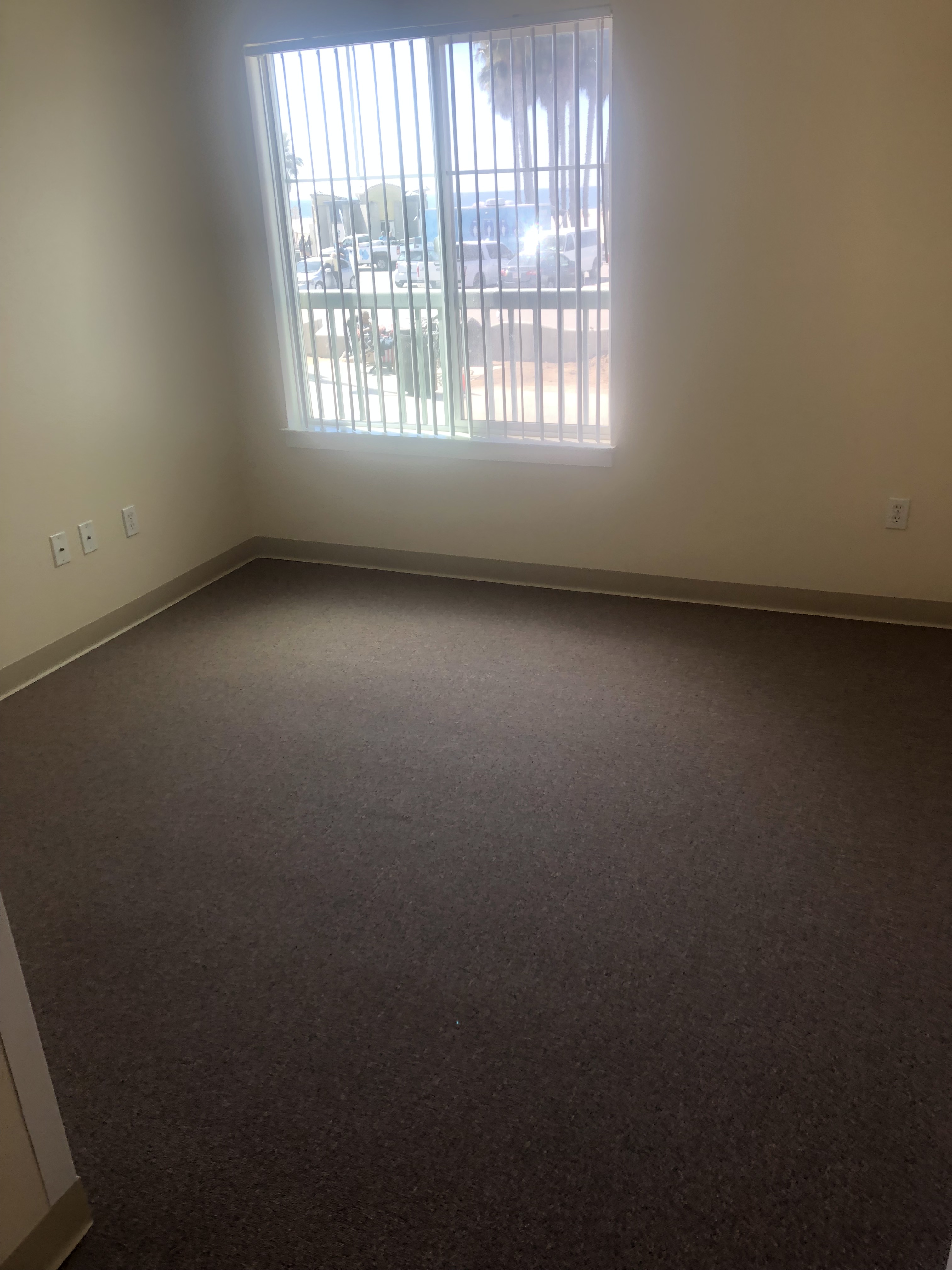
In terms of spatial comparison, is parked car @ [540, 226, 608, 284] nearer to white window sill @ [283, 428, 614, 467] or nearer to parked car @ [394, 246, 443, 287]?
parked car @ [394, 246, 443, 287]

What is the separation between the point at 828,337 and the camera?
10.7ft

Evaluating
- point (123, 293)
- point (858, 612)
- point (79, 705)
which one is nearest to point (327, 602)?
point (79, 705)

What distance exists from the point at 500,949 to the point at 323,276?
2982mm

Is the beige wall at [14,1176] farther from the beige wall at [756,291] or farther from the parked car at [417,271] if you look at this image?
the parked car at [417,271]

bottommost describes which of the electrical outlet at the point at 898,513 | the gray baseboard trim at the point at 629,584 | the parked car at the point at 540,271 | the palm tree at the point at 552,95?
the gray baseboard trim at the point at 629,584

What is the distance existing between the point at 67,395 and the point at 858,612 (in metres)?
3.03

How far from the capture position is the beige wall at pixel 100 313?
3049 mm

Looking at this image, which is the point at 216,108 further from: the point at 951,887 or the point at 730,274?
the point at 951,887

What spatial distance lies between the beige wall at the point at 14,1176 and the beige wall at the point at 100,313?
2146 mm

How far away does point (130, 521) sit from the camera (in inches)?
145

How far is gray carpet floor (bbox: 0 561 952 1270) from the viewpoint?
1.51 m

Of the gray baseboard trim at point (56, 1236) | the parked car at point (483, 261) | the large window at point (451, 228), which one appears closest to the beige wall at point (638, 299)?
the large window at point (451, 228)

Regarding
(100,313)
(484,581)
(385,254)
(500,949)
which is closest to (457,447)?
(484,581)

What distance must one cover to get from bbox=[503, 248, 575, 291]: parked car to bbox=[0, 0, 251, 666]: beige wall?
136cm
